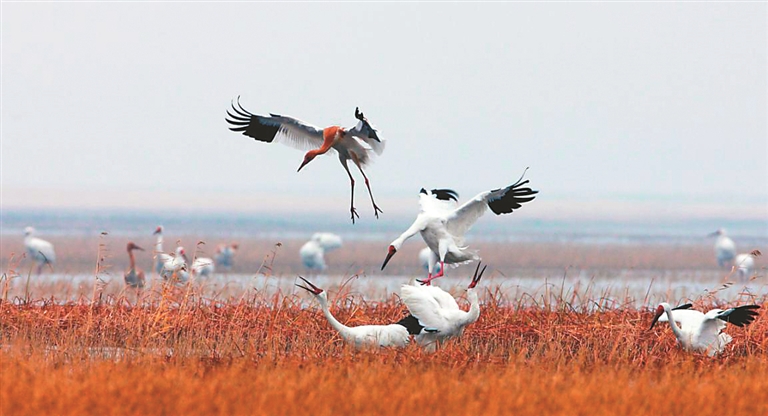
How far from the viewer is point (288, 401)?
6289mm

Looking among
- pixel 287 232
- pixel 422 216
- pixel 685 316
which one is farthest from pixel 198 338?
pixel 287 232

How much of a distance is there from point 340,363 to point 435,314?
97cm

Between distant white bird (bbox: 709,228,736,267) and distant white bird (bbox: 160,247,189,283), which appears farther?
distant white bird (bbox: 709,228,736,267)

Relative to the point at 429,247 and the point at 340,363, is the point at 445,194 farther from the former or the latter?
the point at 340,363

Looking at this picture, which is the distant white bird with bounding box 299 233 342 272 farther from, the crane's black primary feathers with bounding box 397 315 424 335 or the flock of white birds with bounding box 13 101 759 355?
the crane's black primary feathers with bounding box 397 315 424 335

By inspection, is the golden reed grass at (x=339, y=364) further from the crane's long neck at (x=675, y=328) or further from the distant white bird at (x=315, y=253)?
the distant white bird at (x=315, y=253)

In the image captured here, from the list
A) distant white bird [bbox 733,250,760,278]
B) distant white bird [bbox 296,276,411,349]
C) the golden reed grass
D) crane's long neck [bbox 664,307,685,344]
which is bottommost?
the golden reed grass

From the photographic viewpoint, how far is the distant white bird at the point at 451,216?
973 cm

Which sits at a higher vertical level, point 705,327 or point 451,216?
point 451,216

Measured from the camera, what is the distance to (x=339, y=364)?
7.95 meters

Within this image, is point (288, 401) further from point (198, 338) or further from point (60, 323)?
point (60, 323)

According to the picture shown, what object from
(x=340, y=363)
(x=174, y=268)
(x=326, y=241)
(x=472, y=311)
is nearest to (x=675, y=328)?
(x=472, y=311)

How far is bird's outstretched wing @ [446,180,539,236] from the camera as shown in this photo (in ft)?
31.7

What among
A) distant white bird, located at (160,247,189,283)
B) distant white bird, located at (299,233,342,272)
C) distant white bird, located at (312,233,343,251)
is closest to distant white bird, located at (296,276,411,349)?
distant white bird, located at (160,247,189,283)
